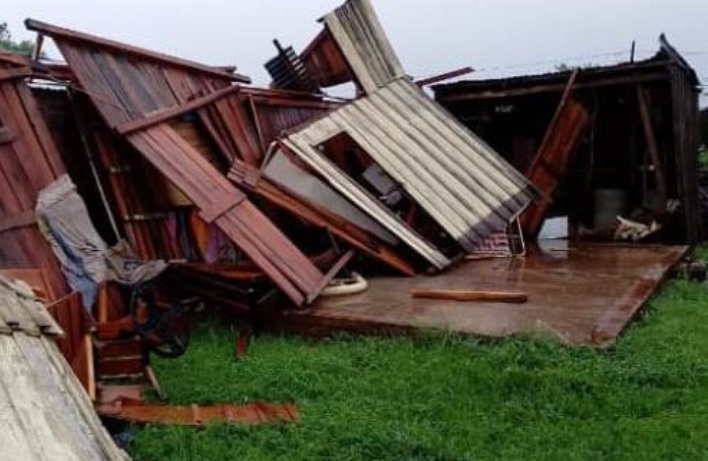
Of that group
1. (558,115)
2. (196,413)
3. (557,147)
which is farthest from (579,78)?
(196,413)

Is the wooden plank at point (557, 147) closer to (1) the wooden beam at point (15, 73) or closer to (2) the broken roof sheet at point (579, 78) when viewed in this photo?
(2) the broken roof sheet at point (579, 78)

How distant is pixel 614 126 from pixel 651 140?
1.55 m

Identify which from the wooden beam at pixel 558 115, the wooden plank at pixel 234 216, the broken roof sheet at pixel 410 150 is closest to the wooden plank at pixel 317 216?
the broken roof sheet at pixel 410 150

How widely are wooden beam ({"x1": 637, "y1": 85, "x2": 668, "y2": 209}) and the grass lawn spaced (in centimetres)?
429

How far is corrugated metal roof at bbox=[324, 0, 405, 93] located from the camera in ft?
28.9

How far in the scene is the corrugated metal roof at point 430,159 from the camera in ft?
23.9

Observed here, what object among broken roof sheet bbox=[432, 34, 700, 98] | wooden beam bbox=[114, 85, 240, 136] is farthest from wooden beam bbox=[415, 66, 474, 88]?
wooden beam bbox=[114, 85, 240, 136]

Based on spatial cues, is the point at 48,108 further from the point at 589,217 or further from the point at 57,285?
the point at 589,217

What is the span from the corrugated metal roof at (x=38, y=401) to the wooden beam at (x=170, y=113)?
3.56 metres

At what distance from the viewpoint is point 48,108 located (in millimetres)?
6879

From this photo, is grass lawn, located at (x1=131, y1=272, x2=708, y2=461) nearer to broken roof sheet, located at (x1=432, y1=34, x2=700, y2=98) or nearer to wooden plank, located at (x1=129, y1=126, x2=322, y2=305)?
wooden plank, located at (x1=129, y1=126, x2=322, y2=305)

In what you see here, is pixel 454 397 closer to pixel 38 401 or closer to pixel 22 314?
pixel 22 314

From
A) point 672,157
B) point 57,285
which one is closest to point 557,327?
point 57,285

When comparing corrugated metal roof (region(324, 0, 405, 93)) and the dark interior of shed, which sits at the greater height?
corrugated metal roof (region(324, 0, 405, 93))
